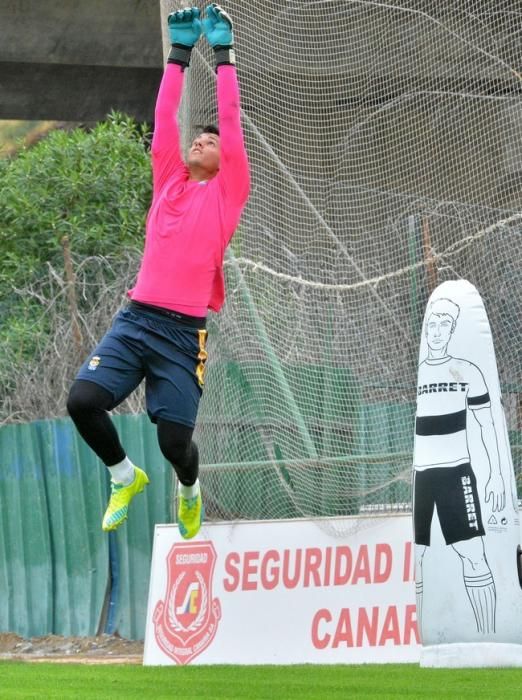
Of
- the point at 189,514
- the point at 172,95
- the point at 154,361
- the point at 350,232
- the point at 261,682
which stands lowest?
the point at 261,682

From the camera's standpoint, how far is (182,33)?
8.16 meters

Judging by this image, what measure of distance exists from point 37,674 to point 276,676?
4.62 ft

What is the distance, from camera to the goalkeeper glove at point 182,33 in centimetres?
814

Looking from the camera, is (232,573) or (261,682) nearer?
(261,682)

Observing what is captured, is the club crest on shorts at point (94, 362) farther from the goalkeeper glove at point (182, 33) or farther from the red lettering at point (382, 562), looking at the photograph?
the red lettering at point (382, 562)

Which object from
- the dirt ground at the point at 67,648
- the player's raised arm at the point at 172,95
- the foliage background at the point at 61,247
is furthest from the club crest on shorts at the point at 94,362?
the foliage background at the point at 61,247

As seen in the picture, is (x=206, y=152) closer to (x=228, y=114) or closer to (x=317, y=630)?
(x=228, y=114)

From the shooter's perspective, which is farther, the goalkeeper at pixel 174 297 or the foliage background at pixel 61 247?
the foliage background at pixel 61 247

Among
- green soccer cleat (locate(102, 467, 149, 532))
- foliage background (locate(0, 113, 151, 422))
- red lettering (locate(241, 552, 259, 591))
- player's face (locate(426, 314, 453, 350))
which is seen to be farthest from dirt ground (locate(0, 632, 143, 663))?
player's face (locate(426, 314, 453, 350))

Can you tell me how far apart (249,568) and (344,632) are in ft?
2.66

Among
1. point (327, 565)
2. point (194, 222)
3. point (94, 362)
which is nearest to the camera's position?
point (94, 362)

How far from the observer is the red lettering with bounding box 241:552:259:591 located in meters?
9.85

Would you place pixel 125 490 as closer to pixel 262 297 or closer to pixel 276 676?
pixel 276 676

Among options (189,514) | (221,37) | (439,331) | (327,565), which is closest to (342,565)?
(327,565)
